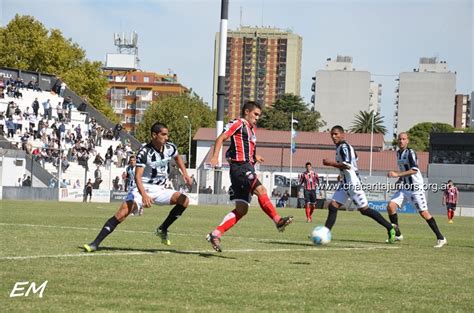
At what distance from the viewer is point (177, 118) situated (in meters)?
141

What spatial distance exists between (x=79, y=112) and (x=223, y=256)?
6023 cm

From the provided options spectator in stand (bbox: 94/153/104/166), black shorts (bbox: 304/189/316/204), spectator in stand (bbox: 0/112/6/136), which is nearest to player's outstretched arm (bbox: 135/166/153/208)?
black shorts (bbox: 304/189/316/204)

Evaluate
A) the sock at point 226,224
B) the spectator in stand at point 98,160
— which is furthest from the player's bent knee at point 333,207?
the spectator in stand at point 98,160

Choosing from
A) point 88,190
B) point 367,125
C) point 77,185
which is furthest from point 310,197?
point 367,125

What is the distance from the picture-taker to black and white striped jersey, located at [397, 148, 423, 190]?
21.2 metres

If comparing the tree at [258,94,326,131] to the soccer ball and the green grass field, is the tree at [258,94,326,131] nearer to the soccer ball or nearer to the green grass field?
the green grass field

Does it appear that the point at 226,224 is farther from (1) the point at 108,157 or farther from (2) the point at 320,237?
(1) the point at 108,157

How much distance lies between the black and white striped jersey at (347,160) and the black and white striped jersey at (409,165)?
1.75m

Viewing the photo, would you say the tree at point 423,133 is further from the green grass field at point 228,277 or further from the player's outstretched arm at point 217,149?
the player's outstretched arm at point 217,149

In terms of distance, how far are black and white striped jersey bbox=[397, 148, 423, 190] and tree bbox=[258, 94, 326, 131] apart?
14001 centimetres

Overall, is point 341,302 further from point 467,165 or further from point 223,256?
point 467,165

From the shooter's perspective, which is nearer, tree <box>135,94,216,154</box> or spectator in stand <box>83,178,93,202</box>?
spectator in stand <box>83,178,93,202</box>

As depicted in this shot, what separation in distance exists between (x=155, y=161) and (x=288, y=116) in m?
150

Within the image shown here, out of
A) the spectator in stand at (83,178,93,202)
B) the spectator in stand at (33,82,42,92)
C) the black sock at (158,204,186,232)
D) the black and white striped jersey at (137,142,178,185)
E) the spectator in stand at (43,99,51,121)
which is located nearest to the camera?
the black and white striped jersey at (137,142,178,185)
